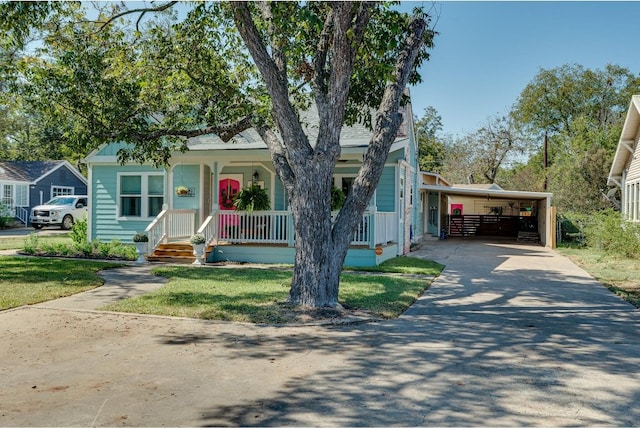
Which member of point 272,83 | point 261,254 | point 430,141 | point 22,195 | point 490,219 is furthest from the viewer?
point 430,141

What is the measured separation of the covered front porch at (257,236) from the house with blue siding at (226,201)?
1.1 inches

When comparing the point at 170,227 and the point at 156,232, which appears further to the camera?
the point at 170,227

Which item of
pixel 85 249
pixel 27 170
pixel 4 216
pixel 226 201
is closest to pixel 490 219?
pixel 226 201

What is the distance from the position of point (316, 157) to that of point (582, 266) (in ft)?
34.2

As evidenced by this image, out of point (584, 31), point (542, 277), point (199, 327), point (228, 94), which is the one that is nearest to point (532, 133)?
point (584, 31)

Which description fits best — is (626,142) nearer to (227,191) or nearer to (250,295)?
(227,191)

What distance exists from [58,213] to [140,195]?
13.3 meters

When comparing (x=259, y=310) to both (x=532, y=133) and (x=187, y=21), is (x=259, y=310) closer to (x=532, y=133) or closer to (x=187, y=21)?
(x=187, y=21)

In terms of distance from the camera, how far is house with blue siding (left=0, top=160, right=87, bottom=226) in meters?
29.8

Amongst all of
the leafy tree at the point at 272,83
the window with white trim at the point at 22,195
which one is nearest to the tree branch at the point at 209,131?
the leafy tree at the point at 272,83

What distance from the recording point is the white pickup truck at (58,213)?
26.3m

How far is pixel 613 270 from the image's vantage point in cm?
1263

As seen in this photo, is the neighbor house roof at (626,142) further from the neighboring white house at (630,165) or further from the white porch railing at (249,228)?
the white porch railing at (249,228)

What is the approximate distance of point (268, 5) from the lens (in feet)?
25.7
